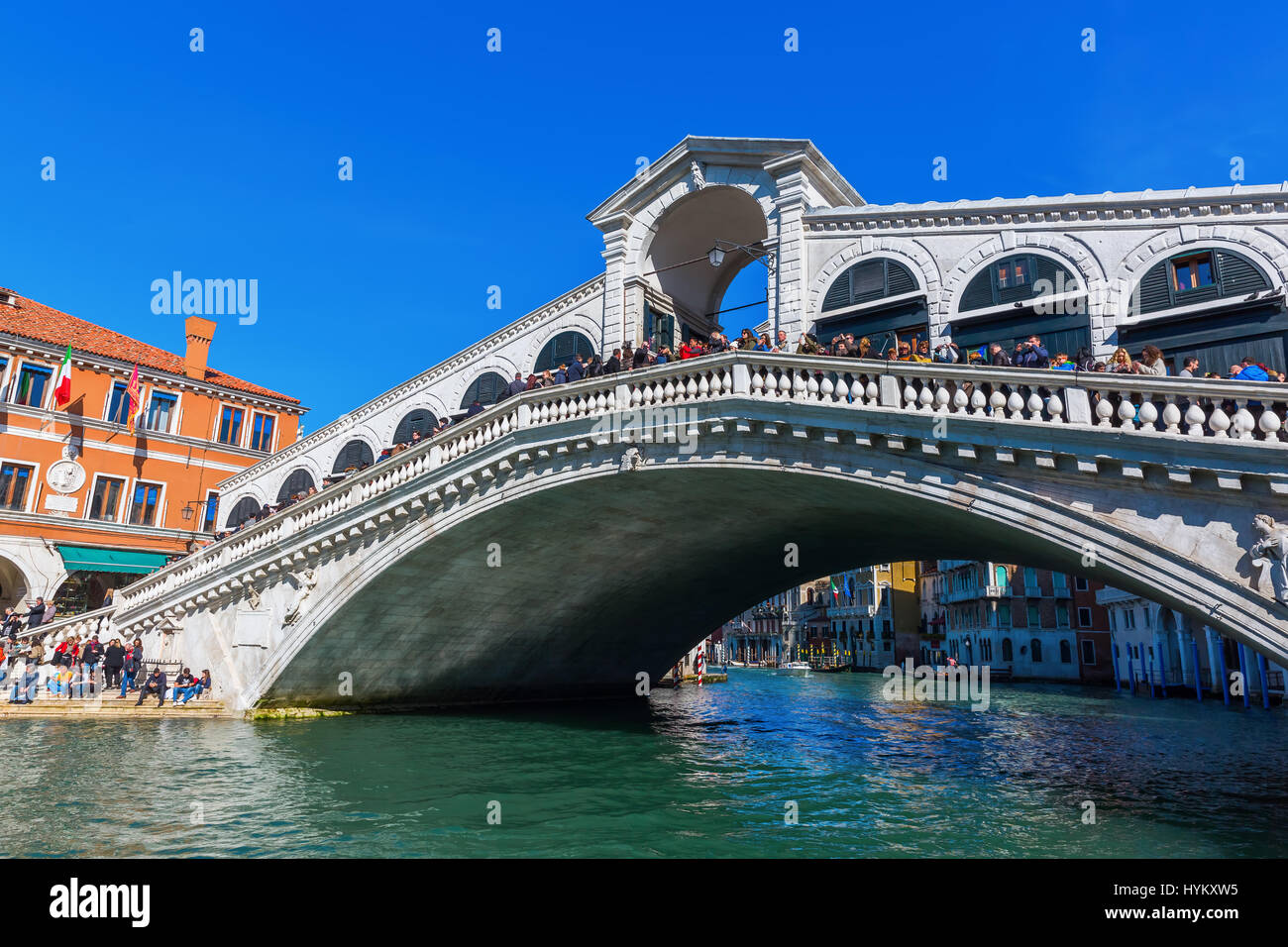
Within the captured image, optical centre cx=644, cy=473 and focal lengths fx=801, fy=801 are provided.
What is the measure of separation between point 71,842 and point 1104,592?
163 feet

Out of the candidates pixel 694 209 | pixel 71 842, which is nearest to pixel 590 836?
pixel 71 842

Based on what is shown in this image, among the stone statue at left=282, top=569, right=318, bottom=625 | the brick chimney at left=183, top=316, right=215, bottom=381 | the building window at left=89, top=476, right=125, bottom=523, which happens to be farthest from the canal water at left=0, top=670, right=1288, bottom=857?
the brick chimney at left=183, top=316, right=215, bottom=381

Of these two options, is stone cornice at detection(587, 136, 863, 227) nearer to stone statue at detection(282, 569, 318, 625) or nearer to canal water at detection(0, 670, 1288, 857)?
stone statue at detection(282, 569, 318, 625)

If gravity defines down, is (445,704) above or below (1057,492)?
below

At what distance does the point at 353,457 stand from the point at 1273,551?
24738mm

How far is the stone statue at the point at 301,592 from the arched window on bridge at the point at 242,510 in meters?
13.5

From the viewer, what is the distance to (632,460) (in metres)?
15.0

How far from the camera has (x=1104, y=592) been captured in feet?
151

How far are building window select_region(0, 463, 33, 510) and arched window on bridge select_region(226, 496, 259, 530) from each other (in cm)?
661

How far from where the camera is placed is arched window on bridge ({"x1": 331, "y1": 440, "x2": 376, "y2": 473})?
2672 cm

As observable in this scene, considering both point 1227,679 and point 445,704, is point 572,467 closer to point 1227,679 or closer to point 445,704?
point 445,704

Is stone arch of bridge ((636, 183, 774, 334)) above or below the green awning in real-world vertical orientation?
above

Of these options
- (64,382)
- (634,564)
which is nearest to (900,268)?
(634,564)

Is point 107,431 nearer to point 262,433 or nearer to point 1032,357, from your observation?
point 262,433
